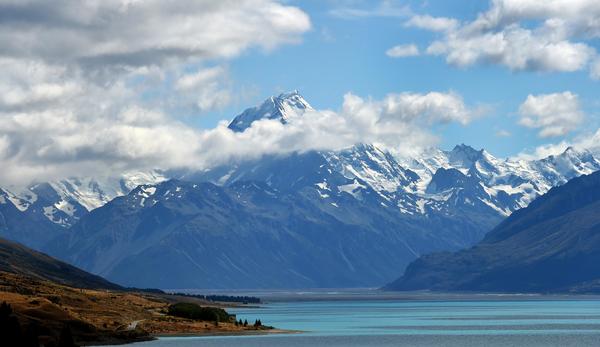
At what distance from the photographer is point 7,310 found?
176000mm

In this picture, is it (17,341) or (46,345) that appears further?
(46,345)

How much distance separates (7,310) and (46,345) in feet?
82.7

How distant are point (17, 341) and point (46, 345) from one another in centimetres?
3281

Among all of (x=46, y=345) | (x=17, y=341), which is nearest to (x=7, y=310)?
(x=17, y=341)

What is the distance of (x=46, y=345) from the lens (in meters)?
200

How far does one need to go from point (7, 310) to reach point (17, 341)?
9946 mm

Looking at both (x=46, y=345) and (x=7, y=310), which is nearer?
(x=7, y=310)

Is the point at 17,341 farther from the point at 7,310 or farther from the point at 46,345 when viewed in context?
the point at 46,345

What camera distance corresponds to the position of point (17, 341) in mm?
167375
